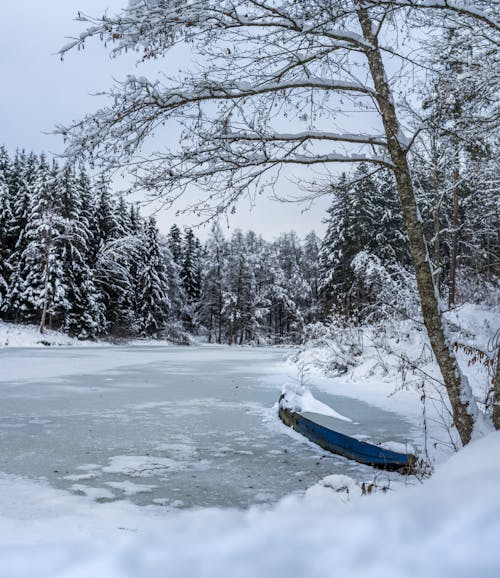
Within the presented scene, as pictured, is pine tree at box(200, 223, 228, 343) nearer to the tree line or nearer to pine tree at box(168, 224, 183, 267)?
the tree line

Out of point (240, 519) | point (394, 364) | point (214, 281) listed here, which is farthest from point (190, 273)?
point (240, 519)

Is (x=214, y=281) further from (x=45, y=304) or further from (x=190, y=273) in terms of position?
(x=45, y=304)

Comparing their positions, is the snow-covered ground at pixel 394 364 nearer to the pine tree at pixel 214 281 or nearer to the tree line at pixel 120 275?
the tree line at pixel 120 275

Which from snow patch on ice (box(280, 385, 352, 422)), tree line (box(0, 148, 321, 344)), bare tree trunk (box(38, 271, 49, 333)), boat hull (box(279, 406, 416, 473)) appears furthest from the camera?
tree line (box(0, 148, 321, 344))

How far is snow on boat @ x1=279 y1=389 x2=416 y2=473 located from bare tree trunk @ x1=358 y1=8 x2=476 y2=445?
80 centimetres

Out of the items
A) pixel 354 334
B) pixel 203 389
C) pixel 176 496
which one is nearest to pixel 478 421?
pixel 176 496

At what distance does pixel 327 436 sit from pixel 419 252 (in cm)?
271

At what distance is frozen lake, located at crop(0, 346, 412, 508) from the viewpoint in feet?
13.4

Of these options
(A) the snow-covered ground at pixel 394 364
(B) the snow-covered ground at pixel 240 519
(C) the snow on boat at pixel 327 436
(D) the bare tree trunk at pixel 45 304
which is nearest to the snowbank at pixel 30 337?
(D) the bare tree trunk at pixel 45 304

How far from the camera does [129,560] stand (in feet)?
5.58

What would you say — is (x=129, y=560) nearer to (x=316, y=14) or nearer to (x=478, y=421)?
(x=478, y=421)

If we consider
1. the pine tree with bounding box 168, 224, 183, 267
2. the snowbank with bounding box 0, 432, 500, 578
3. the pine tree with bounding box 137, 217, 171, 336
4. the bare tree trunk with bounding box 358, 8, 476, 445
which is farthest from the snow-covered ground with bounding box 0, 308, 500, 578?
the pine tree with bounding box 168, 224, 183, 267

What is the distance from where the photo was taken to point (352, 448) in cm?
521

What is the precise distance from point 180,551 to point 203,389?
904 centimetres
